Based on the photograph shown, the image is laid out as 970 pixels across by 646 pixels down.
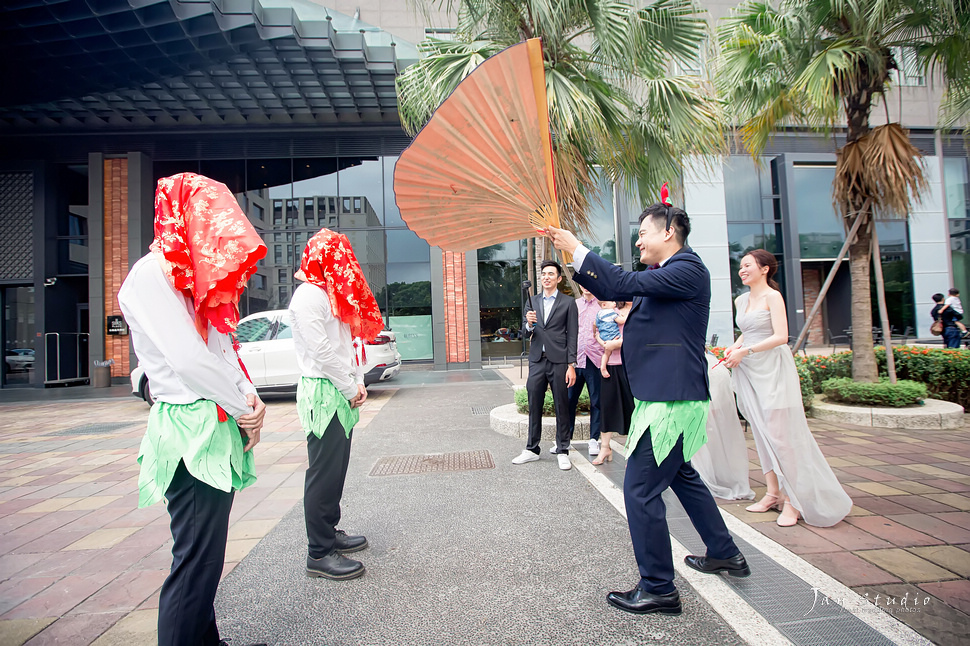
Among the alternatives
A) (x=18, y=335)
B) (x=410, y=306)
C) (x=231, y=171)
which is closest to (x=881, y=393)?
(x=410, y=306)

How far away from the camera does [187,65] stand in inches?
478

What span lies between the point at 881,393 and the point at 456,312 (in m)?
11.4

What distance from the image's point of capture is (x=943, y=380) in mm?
6742

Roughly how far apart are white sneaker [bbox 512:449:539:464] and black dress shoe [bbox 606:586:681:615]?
2558 mm

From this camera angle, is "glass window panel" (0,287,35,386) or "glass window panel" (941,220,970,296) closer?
"glass window panel" (0,287,35,386)

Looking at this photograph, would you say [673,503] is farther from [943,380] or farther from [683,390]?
[943,380]

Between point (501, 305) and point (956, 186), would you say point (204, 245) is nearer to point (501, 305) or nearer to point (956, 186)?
point (501, 305)

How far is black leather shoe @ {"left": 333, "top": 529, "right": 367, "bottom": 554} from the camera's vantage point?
9.67 ft

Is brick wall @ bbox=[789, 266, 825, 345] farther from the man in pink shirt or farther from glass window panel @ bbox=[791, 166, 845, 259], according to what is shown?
the man in pink shirt

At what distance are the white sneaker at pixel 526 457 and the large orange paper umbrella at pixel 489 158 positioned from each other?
113 inches

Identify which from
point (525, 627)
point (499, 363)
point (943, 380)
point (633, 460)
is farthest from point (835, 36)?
point (499, 363)

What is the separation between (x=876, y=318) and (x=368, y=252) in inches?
743

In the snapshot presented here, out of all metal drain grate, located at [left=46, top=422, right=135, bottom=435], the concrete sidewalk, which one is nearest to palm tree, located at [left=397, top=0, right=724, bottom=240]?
the concrete sidewalk

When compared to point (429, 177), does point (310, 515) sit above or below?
below
